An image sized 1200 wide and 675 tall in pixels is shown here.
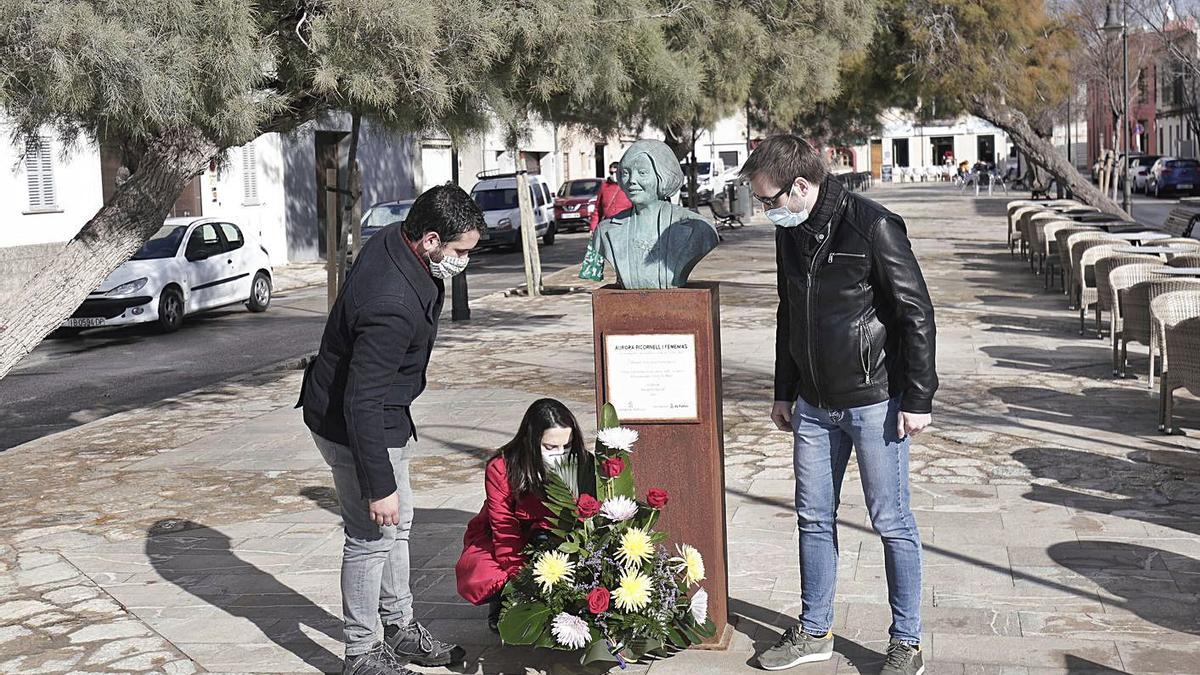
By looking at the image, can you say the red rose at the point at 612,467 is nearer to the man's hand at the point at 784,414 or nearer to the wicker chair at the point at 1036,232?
the man's hand at the point at 784,414

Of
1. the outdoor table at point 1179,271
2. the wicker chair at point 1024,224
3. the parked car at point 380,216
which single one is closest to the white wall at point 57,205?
the parked car at point 380,216

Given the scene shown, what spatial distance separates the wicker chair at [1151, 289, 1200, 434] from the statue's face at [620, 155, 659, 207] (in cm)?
436

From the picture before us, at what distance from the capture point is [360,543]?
4609 mm

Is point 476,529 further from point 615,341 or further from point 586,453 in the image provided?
point 615,341

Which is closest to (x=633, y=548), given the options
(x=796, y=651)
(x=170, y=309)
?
(x=796, y=651)

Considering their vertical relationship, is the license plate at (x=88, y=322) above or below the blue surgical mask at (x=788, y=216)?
below

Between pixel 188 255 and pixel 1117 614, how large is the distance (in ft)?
50.1

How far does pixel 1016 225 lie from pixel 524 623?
19892 mm

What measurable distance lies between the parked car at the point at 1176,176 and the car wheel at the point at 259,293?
37.2 meters

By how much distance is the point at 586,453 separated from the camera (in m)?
4.96

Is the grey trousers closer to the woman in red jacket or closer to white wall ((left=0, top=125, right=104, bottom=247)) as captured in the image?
the woman in red jacket

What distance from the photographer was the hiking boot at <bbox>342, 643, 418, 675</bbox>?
4609 mm

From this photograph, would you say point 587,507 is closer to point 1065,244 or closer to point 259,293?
point 1065,244

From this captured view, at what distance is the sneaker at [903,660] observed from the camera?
14.8ft
